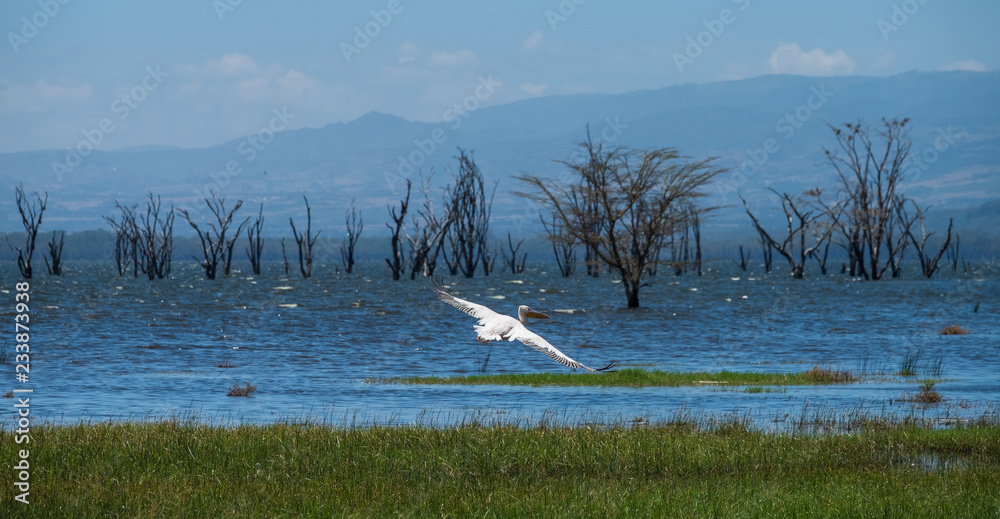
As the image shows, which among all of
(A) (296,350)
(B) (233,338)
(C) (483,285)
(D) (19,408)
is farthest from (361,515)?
(C) (483,285)

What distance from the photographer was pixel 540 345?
13.4 m

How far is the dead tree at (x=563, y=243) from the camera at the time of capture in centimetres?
4859

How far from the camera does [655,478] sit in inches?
517

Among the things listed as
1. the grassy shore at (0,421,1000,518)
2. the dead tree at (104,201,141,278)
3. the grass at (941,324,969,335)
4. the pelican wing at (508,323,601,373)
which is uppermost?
the dead tree at (104,201,141,278)

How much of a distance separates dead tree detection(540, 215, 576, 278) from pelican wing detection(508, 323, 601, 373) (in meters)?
32.8

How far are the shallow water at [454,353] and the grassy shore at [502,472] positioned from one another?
2.88 meters

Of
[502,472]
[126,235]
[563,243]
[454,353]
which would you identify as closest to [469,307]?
[502,472]

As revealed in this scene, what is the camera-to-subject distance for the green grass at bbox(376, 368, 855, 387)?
25.6 m

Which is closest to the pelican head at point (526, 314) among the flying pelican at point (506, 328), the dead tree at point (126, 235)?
the flying pelican at point (506, 328)

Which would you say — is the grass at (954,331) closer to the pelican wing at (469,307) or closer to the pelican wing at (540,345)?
the pelican wing at (469,307)

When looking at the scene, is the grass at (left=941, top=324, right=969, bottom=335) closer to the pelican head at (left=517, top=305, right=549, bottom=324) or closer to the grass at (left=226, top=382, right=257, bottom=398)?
the grass at (left=226, top=382, right=257, bottom=398)

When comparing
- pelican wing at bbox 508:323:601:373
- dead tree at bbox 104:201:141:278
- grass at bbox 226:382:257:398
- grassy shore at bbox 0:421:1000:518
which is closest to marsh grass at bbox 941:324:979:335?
grassy shore at bbox 0:421:1000:518

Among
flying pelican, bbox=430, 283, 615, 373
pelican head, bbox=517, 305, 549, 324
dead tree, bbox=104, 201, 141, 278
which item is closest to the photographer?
flying pelican, bbox=430, 283, 615, 373

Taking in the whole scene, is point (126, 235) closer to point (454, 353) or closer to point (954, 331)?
point (454, 353)
